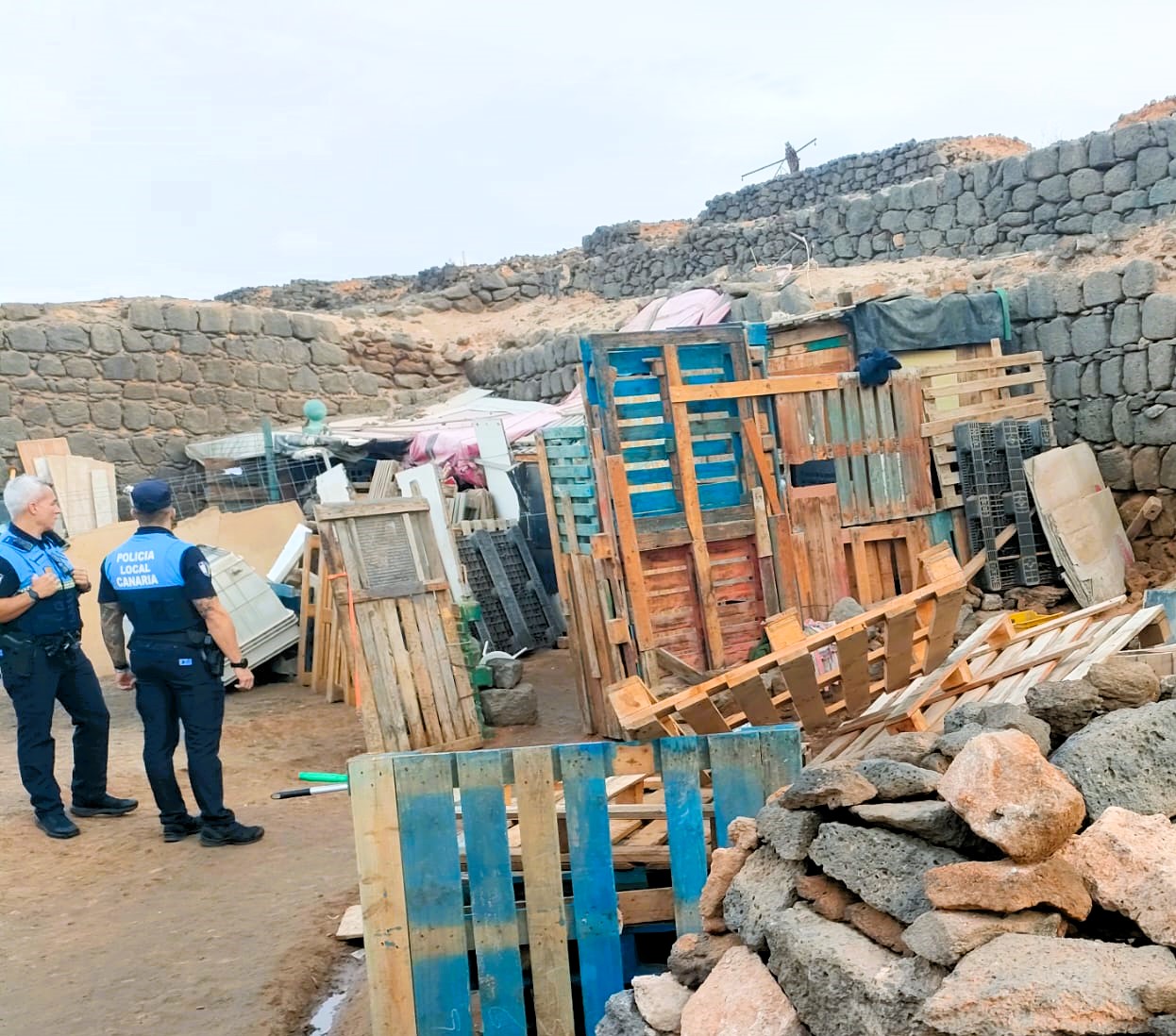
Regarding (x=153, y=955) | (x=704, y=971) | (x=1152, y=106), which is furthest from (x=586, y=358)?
(x=1152, y=106)

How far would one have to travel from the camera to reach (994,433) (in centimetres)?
920

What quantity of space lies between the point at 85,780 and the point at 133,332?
10.3 metres

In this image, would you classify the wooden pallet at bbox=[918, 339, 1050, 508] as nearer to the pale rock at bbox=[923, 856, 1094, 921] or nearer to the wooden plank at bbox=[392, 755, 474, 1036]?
the wooden plank at bbox=[392, 755, 474, 1036]

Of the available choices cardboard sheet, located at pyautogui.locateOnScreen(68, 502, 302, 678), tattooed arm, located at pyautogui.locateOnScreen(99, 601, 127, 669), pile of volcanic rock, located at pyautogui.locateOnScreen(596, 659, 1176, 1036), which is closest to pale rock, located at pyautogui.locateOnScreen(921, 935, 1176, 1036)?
pile of volcanic rock, located at pyautogui.locateOnScreen(596, 659, 1176, 1036)

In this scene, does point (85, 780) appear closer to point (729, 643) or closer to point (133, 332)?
point (729, 643)

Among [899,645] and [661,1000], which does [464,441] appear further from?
[661,1000]

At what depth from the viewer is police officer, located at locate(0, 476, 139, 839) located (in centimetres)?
599

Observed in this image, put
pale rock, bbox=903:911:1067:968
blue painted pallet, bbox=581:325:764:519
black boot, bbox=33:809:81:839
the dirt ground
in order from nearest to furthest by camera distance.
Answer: pale rock, bbox=903:911:1067:968
the dirt ground
black boot, bbox=33:809:81:839
blue painted pallet, bbox=581:325:764:519

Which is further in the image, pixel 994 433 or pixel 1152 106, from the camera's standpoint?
pixel 1152 106

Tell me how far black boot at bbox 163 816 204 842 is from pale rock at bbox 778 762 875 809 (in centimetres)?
412

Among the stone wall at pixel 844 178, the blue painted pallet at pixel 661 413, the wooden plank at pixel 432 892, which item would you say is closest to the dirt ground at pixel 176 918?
the wooden plank at pixel 432 892

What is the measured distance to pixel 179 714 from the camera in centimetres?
595

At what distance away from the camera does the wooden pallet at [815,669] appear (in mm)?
5039

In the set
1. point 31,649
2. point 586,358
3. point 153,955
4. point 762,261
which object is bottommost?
point 153,955
